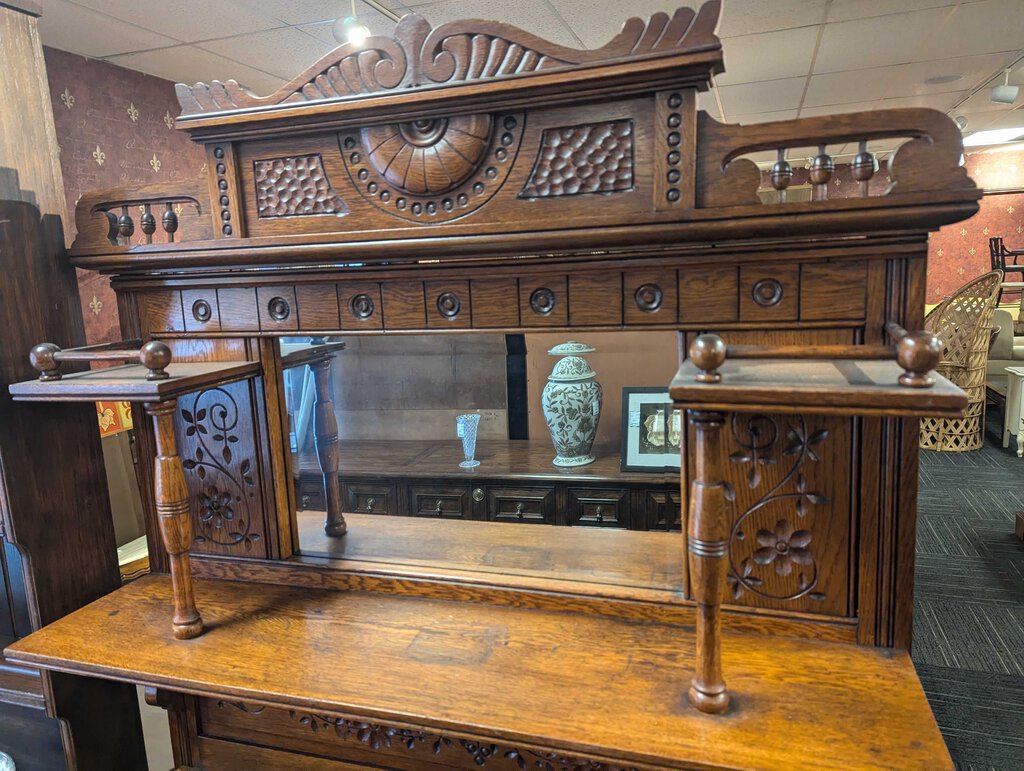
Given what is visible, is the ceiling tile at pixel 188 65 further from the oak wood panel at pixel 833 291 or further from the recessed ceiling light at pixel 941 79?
the recessed ceiling light at pixel 941 79

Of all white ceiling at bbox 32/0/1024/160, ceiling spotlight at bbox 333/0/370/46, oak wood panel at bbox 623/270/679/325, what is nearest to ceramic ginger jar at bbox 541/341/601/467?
oak wood panel at bbox 623/270/679/325

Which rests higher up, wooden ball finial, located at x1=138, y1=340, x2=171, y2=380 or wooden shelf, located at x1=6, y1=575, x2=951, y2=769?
wooden ball finial, located at x1=138, y1=340, x2=171, y2=380

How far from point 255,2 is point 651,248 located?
222 cm

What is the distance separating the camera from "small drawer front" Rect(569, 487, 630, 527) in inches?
52.6

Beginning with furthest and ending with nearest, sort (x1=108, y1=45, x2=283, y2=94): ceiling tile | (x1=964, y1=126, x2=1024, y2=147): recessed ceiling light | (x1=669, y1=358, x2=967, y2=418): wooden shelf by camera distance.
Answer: (x1=964, y1=126, x2=1024, y2=147): recessed ceiling light → (x1=108, y1=45, x2=283, y2=94): ceiling tile → (x1=669, y1=358, x2=967, y2=418): wooden shelf

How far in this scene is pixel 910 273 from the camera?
2.93ft

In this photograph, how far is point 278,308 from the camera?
118cm

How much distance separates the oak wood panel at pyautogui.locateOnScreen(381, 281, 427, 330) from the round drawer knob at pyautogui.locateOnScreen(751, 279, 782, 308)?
49cm

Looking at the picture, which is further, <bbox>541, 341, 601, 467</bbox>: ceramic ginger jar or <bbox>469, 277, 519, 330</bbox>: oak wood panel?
<bbox>541, 341, 601, 467</bbox>: ceramic ginger jar

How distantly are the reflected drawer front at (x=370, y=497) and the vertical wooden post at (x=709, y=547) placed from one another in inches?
27.9

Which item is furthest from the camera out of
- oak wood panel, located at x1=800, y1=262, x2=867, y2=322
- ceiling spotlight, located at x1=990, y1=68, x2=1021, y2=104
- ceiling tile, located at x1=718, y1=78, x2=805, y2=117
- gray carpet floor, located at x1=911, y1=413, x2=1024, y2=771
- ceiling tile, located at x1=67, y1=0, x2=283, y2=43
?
ceiling tile, located at x1=718, y1=78, x2=805, y2=117

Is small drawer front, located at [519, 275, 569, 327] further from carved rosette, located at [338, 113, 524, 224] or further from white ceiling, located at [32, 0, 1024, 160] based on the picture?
white ceiling, located at [32, 0, 1024, 160]

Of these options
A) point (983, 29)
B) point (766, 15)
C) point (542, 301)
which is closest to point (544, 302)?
point (542, 301)

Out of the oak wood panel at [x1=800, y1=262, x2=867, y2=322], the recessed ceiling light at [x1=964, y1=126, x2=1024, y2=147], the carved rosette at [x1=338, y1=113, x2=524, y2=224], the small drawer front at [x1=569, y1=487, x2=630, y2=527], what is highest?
the recessed ceiling light at [x1=964, y1=126, x2=1024, y2=147]
